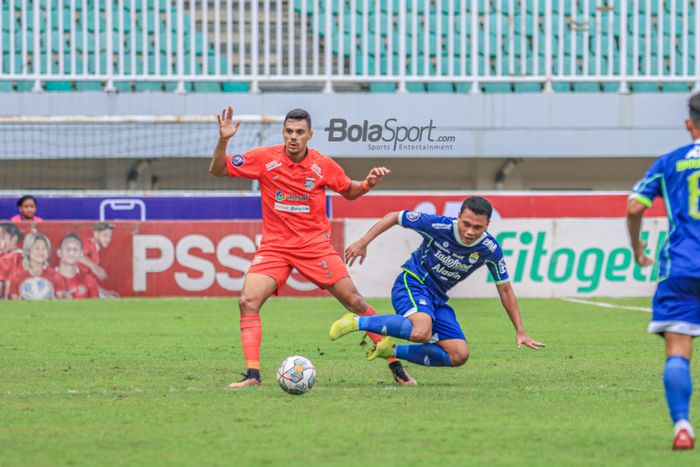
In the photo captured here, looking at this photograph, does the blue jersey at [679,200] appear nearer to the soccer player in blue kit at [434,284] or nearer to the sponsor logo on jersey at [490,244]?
the soccer player in blue kit at [434,284]

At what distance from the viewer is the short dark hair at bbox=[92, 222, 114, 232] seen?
19.2 meters

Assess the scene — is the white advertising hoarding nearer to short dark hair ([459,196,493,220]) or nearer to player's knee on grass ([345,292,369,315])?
player's knee on grass ([345,292,369,315])

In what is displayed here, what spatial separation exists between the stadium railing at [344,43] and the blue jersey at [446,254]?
694 inches

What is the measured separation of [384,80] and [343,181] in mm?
17480

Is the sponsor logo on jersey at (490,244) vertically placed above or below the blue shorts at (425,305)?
above

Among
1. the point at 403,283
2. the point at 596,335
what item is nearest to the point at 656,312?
the point at 403,283

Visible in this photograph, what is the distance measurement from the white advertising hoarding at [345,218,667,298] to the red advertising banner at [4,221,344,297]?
1.21 metres

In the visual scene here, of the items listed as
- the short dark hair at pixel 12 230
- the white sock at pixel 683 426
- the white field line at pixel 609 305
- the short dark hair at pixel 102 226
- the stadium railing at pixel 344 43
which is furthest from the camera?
the stadium railing at pixel 344 43

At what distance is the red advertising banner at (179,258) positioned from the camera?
1936cm

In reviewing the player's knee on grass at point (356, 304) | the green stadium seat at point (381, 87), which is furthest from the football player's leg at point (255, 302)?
the green stadium seat at point (381, 87)

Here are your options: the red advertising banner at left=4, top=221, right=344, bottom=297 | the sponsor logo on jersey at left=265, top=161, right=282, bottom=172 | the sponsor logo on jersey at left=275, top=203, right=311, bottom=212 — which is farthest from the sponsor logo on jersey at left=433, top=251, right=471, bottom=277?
the red advertising banner at left=4, top=221, right=344, bottom=297

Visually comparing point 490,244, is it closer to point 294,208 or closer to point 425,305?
point 425,305

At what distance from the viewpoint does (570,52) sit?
28422 mm

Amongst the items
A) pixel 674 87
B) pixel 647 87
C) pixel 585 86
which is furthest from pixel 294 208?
pixel 674 87
